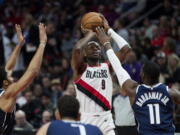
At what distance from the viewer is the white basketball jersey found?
8539 millimetres

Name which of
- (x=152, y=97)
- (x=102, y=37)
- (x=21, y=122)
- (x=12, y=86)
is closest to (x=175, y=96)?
(x=152, y=97)

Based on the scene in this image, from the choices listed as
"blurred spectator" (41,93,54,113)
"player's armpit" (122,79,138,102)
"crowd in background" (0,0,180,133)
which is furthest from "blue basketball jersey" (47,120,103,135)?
"blurred spectator" (41,93,54,113)

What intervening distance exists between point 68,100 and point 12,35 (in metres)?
11.5

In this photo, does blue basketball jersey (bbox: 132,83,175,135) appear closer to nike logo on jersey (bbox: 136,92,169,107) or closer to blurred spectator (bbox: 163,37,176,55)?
nike logo on jersey (bbox: 136,92,169,107)

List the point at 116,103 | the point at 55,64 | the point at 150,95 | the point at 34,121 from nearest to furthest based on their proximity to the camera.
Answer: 1. the point at 150,95
2. the point at 116,103
3. the point at 34,121
4. the point at 55,64

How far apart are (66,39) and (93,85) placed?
9289 mm

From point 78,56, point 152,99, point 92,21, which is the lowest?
point 152,99

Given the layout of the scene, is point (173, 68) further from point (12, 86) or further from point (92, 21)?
point (12, 86)

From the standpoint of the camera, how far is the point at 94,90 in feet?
28.1

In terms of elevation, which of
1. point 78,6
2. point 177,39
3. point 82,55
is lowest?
point 82,55

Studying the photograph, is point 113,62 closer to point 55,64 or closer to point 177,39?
point 177,39

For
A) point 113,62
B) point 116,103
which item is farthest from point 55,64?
point 113,62

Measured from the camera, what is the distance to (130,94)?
7.27 metres

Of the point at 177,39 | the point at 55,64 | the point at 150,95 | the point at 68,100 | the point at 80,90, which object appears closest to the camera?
the point at 68,100
